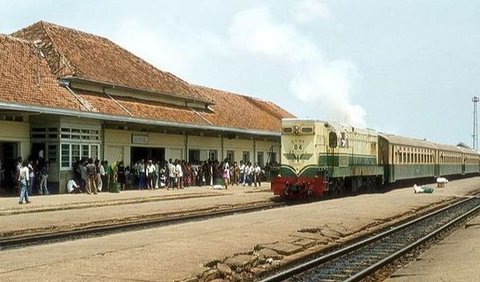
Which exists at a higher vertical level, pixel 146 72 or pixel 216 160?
pixel 146 72

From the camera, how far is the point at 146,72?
4134cm

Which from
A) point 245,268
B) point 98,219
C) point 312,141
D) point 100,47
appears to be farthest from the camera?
point 100,47

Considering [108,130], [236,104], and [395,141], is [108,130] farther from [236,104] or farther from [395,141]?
[236,104]

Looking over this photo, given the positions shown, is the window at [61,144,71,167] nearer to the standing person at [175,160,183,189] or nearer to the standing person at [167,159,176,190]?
the standing person at [167,159,176,190]

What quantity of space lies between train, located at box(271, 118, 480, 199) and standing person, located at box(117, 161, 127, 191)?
7.88 metres

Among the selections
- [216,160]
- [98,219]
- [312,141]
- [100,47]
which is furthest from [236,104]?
[98,219]

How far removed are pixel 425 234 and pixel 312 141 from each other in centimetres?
1031

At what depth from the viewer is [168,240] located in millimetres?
15023

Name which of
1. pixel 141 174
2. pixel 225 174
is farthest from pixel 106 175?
pixel 225 174

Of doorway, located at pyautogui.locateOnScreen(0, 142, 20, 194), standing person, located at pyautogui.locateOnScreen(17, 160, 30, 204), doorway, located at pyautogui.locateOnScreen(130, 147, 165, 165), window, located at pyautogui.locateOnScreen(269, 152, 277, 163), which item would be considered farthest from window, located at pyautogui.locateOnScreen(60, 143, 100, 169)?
window, located at pyautogui.locateOnScreen(269, 152, 277, 163)

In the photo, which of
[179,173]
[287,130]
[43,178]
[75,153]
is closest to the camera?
[43,178]

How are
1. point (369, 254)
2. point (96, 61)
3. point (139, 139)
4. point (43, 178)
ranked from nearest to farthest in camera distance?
point (369, 254), point (43, 178), point (139, 139), point (96, 61)

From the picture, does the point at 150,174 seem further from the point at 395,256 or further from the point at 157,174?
the point at 395,256

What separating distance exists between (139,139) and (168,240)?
67.4 feet
